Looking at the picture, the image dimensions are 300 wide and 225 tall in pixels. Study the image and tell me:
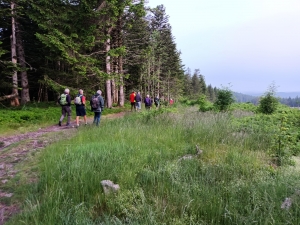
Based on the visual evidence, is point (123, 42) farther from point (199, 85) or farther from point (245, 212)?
point (199, 85)

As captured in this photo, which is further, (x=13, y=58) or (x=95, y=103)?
(x=13, y=58)

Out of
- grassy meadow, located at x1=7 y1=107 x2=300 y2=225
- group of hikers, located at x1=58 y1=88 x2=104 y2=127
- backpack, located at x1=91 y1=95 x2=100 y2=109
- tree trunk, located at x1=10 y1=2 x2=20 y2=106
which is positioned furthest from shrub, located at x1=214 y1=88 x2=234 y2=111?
tree trunk, located at x1=10 y1=2 x2=20 y2=106

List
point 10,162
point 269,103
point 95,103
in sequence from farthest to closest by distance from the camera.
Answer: point 269,103 < point 95,103 < point 10,162

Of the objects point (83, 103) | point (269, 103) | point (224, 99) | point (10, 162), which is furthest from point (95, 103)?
point (269, 103)

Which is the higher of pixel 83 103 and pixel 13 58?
pixel 13 58

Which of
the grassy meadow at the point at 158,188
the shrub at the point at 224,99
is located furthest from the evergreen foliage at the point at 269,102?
the grassy meadow at the point at 158,188

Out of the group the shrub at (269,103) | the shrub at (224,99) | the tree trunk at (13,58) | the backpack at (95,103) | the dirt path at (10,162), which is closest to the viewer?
the dirt path at (10,162)

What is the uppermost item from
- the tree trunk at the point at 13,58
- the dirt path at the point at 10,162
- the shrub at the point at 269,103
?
the tree trunk at the point at 13,58

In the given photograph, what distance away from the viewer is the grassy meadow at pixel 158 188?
280cm

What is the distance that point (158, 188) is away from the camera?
3.54 meters

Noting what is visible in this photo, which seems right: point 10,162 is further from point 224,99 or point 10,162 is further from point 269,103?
point 269,103

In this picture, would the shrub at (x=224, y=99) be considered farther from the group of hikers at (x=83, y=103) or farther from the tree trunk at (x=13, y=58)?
the tree trunk at (x=13, y=58)

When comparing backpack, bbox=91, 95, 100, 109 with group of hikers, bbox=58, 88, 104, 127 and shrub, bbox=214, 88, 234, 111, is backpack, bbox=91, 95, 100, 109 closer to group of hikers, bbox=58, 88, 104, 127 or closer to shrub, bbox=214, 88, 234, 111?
group of hikers, bbox=58, 88, 104, 127

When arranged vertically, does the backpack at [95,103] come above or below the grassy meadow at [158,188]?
above
